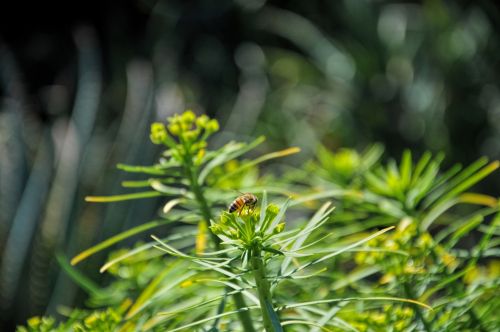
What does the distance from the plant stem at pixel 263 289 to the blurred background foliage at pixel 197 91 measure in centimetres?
136

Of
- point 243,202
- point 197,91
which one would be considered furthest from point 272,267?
point 197,91

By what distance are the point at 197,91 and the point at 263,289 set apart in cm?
247

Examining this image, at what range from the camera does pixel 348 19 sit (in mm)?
2600

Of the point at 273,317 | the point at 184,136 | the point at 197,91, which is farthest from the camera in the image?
the point at 197,91

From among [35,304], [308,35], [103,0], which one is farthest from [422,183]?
[103,0]

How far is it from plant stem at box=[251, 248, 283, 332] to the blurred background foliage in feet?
4.47

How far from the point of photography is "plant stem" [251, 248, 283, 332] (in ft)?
1.08

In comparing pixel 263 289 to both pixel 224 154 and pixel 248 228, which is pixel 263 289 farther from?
pixel 224 154

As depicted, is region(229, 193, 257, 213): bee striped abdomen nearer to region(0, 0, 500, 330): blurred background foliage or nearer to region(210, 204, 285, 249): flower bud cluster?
region(210, 204, 285, 249): flower bud cluster

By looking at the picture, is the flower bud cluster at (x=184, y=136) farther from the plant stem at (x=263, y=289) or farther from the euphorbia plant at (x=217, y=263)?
the plant stem at (x=263, y=289)

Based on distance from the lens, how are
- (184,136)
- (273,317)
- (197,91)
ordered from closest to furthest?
(273,317) → (184,136) → (197,91)

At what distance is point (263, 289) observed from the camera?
1.11 ft

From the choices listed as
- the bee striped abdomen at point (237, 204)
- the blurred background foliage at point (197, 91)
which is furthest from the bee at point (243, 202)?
the blurred background foliage at point (197, 91)

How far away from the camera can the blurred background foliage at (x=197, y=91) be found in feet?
5.98
